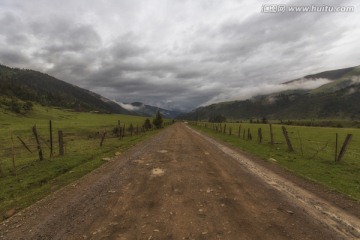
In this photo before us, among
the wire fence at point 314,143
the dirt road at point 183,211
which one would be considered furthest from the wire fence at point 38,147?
the wire fence at point 314,143

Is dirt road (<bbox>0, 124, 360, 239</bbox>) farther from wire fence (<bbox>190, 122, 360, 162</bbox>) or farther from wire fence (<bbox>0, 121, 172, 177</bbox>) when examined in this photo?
wire fence (<bbox>190, 122, 360, 162</bbox>)

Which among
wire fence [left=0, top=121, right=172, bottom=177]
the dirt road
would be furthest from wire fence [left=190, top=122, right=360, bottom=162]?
wire fence [left=0, top=121, right=172, bottom=177]

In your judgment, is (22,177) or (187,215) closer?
(187,215)

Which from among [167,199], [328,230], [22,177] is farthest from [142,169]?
[328,230]

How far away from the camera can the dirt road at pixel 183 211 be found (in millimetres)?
7969

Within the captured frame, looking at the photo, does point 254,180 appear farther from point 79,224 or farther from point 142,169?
point 79,224

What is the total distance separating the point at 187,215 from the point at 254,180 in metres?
6.54

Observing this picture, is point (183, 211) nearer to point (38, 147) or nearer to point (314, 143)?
point (38, 147)

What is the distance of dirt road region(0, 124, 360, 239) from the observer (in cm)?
797

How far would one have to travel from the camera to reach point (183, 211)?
9453mm

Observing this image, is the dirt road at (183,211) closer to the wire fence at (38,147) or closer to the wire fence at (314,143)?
the wire fence at (38,147)

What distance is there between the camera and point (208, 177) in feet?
48.0

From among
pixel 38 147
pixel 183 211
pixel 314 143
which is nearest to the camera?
pixel 183 211

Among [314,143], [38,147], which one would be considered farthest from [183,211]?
[314,143]
